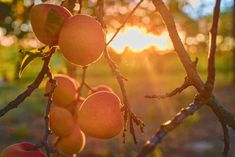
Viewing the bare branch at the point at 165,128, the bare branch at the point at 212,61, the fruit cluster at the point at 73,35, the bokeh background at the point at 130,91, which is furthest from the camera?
the bokeh background at the point at 130,91

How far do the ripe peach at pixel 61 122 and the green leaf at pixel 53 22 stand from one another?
20 cm

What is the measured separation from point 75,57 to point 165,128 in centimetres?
31

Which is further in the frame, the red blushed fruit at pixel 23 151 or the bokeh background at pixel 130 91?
the bokeh background at pixel 130 91

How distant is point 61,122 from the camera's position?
3.30 ft

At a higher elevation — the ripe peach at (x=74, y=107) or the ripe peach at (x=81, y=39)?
the ripe peach at (x=81, y=39)

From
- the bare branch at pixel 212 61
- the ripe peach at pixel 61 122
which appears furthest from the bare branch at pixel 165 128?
the ripe peach at pixel 61 122

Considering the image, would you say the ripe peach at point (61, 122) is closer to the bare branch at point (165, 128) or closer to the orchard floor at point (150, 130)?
the bare branch at point (165, 128)

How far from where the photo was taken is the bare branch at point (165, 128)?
1.67ft

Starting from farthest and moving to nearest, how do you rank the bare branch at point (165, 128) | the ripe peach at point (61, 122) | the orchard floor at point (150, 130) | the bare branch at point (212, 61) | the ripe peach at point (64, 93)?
the orchard floor at point (150, 130), the ripe peach at point (64, 93), the ripe peach at point (61, 122), the bare branch at point (212, 61), the bare branch at point (165, 128)

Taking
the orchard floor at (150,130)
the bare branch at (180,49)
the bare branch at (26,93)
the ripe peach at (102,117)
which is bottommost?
the orchard floor at (150,130)

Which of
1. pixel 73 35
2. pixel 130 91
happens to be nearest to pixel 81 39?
pixel 73 35

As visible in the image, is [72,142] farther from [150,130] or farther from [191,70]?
[150,130]

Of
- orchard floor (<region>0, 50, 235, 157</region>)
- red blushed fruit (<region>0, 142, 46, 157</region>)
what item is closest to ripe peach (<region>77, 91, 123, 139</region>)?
red blushed fruit (<region>0, 142, 46, 157</region>)

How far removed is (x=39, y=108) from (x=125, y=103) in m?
7.24
